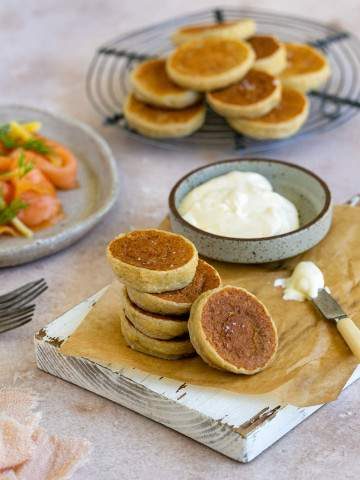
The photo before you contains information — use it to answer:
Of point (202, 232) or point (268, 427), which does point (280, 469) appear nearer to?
point (268, 427)

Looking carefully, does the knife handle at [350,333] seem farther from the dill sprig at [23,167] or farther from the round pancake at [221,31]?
the round pancake at [221,31]

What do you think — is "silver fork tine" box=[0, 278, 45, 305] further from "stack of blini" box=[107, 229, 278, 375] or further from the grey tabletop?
"stack of blini" box=[107, 229, 278, 375]

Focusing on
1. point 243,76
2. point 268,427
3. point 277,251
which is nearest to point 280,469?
point 268,427

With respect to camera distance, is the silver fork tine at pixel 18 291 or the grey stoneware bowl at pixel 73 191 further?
the grey stoneware bowl at pixel 73 191

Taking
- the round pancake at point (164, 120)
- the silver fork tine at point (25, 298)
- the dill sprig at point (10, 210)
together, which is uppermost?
the dill sprig at point (10, 210)

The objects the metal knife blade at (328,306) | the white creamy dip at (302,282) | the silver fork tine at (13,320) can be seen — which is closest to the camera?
the metal knife blade at (328,306)

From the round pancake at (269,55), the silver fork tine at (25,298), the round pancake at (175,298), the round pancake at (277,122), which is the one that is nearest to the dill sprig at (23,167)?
the silver fork tine at (25,298)
